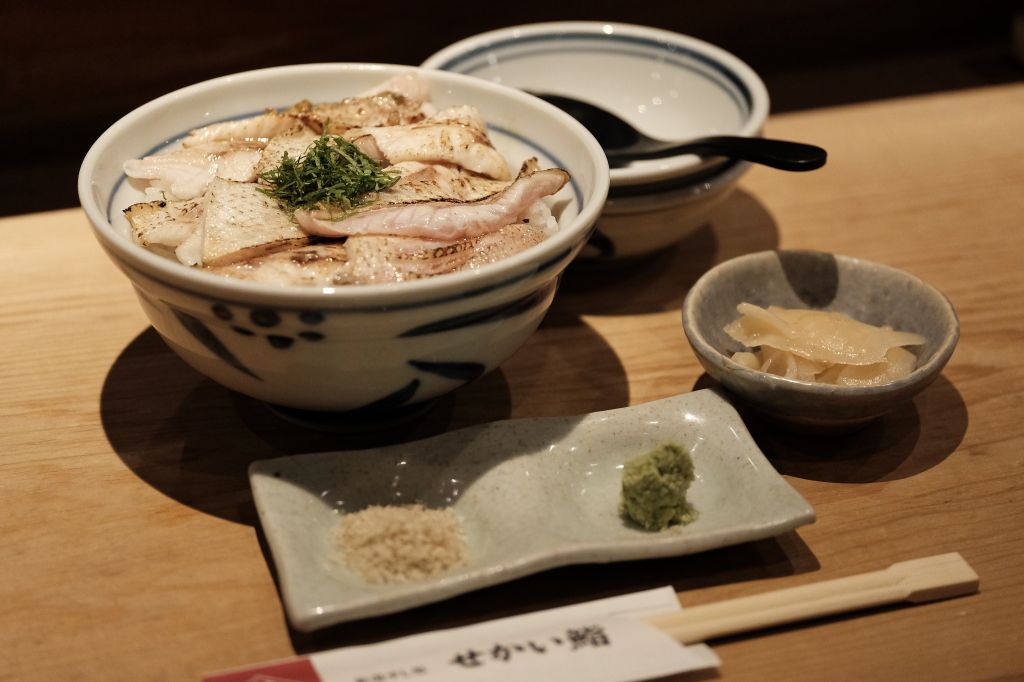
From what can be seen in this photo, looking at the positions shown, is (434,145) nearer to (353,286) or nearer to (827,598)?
(353,286)

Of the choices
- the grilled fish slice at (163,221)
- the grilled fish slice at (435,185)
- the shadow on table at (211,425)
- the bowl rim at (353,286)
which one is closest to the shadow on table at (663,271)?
the shadow on table at (211,425)

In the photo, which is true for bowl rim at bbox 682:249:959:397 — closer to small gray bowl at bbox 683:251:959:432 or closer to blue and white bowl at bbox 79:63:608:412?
small gray bowl at bbox 683:251:959:432

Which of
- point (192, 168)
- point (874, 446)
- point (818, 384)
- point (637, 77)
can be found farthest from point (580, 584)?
point (637, 77)

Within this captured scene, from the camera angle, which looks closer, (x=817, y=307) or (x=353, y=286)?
(x=353, y=286)

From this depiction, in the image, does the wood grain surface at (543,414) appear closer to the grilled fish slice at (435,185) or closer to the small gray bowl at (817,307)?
the small gray bowl at (817,307)

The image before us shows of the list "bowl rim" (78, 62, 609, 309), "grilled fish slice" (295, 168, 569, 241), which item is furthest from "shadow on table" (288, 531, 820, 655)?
"grilled fish slice" (295, 168, 569, 241)

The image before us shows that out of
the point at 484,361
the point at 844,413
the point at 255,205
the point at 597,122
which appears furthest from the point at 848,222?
the point at 255,205
